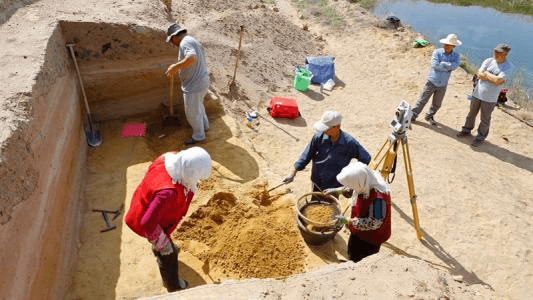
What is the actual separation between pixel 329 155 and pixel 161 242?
188 centimetres

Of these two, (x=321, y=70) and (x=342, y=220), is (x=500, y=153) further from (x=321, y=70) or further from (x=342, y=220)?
(x=342, y=220)

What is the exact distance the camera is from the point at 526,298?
14.1 feet

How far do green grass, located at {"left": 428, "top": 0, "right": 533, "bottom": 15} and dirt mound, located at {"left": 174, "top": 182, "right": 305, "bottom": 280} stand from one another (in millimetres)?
16583

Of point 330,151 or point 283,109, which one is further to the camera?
point 283,109

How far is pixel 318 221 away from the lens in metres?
4.04

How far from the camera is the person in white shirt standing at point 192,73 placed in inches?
195

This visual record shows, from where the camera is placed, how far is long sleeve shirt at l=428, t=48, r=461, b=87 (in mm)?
6824

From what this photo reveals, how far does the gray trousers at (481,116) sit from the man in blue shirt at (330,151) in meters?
3.89

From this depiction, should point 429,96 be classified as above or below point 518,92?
above

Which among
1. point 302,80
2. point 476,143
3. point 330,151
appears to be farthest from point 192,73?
point 476,143

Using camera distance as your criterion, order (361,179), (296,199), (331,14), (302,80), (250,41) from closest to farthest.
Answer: (361,179), (296,199), (302,80), (250,41), (331,14)

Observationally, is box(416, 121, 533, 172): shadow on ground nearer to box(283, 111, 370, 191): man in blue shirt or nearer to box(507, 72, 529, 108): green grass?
box(507, 72, 529, 108): green grass

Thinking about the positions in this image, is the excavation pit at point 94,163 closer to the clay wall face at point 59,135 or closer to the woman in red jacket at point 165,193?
the clay wall face at point 59,135

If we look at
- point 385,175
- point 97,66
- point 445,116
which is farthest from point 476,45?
point 97,66
